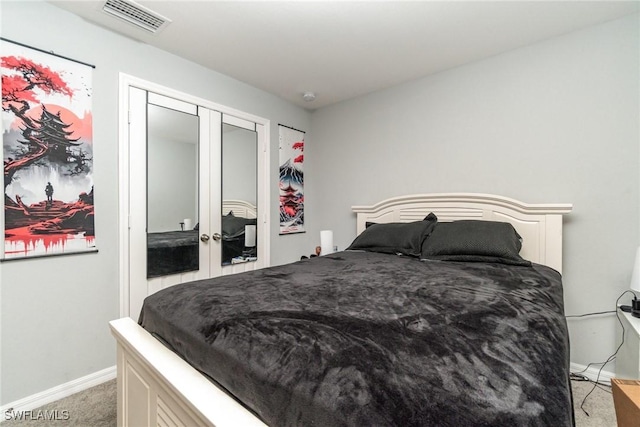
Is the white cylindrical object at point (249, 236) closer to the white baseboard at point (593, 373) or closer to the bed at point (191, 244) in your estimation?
the bed at point (191, 244)

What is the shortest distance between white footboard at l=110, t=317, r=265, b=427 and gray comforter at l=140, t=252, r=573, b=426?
4 cm

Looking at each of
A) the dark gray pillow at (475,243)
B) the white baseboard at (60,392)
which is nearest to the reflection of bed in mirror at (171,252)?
the white baseboard at (60,392)

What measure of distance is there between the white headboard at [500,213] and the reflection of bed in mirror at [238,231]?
1.32 metres

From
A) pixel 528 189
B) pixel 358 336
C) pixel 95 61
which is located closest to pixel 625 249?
pixel 528 189

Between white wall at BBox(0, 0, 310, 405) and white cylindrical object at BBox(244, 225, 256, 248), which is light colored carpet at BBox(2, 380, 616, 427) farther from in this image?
white cylindrical object at BBox(244, 225, 256, 248)

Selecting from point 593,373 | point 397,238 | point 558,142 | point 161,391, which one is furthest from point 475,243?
point 161,391

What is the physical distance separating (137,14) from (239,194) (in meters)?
1.57

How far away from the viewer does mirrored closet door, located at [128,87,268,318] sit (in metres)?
2.26

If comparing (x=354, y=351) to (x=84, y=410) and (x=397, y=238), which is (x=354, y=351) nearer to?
(x=397, y=238)

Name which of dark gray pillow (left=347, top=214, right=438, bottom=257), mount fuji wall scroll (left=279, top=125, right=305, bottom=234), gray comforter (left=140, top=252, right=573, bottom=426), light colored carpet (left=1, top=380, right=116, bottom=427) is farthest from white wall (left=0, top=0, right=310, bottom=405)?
dark gray pillow (left=347, top=214, right=438, bottom=257)

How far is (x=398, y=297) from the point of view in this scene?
3.99 ft

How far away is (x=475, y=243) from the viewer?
200cm

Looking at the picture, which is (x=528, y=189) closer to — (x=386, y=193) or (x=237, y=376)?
(x=386, y=193)

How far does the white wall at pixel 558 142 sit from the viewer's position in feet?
6.55
